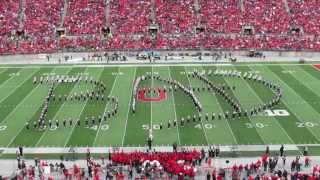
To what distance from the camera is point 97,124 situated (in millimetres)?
26906

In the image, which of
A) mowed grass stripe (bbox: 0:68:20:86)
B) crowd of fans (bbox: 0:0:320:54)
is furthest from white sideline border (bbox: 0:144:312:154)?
crowd of fans (bbox: 0:0:320:54)

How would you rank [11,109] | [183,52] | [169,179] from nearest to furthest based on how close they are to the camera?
[169,179] < [11,109] < [183,52]

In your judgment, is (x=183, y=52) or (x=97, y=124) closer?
(x=97, y=124)

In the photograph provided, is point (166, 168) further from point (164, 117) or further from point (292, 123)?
point (292, 123)

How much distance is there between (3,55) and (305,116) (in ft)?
93.5

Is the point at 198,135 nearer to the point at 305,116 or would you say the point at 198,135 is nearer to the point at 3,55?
the point at 305,116

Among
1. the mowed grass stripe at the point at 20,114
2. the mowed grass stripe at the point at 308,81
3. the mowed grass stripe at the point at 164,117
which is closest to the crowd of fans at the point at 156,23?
the mowed grass stripe at the point at 308,81

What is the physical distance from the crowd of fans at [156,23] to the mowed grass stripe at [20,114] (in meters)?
15.0

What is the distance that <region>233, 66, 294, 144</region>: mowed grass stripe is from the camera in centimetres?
2455

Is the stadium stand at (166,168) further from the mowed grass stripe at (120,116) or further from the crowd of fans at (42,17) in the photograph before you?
the crowd of fans at (42,17)

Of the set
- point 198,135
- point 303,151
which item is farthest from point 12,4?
point 303,151

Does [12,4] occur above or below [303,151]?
above

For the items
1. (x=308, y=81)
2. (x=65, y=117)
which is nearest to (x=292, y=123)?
(x=308, y=81)

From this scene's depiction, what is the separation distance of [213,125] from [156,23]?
28105 mm
